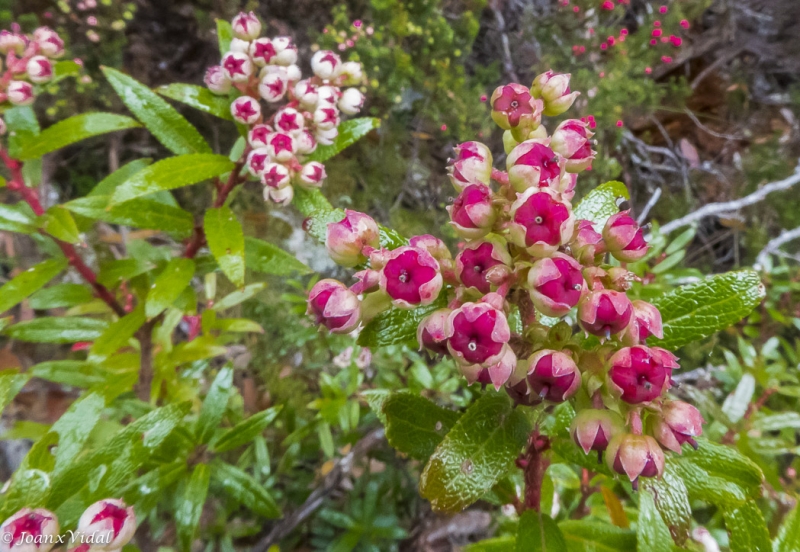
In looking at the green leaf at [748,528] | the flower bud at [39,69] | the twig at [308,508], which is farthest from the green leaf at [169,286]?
the green leaf at [748,528]

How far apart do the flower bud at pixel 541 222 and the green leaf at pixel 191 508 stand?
95 cm

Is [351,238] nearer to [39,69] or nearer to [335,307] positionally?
[335,307]

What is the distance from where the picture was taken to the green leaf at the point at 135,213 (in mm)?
1074

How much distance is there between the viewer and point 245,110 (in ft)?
3.43

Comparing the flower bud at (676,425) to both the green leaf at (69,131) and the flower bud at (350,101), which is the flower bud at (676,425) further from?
the green leaf at (69,131)

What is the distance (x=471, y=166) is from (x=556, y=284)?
0.75 feet

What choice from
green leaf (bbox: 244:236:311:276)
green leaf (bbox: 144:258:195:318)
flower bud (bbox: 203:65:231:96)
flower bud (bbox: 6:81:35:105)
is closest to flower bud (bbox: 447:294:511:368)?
green leaf (bbox: 244:236:311:276)

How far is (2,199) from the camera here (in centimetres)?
196

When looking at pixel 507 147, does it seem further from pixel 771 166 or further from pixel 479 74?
pixel 771 166

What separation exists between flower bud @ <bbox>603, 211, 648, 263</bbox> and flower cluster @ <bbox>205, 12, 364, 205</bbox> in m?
0.69

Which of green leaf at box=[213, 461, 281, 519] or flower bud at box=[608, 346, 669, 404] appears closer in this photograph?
flower bud at box=[608, 346, 669, 404]

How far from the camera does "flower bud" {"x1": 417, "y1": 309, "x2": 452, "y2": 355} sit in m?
0.57

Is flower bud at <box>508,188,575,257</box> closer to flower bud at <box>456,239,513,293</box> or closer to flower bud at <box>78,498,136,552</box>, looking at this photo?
flower bud at <box>456,239,513,293</box>

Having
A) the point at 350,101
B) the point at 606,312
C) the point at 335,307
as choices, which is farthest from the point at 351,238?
the point at 350,101
